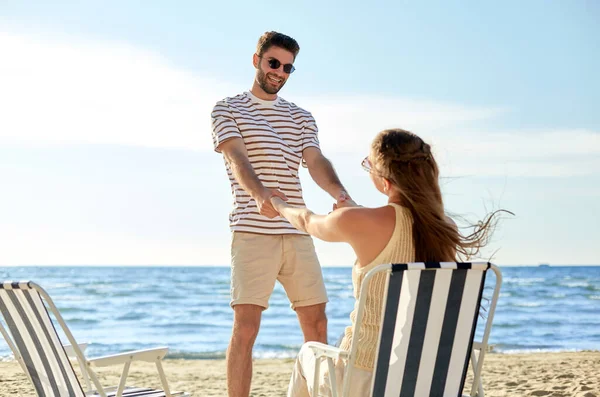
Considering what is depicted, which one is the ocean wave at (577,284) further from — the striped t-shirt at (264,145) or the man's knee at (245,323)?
the man's knee at (245,323)

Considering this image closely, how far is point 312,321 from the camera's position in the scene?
413cm

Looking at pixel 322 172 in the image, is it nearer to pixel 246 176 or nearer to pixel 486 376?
pixel 246 176

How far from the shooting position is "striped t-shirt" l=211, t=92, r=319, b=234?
161 inches

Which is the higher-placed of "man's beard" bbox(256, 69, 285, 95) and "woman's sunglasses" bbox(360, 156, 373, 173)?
"man's beard" bbox(256, 69, 285, 95)

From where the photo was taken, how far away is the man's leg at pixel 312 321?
4.13 metres

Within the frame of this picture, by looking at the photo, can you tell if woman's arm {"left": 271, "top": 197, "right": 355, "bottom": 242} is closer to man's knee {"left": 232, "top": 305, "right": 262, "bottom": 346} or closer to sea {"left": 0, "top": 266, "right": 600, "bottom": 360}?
man's knee {"left": 232, "top": 305, "right": 262, "bottom": 346}

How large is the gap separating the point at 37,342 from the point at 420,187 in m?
1.61

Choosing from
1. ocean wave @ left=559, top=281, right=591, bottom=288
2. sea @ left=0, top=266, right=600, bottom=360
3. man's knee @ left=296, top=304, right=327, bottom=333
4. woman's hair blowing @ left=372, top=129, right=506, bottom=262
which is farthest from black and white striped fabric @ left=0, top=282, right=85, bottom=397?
Result: ocean wave @ left=559, top=281, right=591, bottom=288

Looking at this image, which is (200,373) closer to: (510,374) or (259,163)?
(510,374)

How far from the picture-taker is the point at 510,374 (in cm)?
830

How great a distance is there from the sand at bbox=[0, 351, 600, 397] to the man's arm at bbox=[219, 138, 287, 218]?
3.60 m

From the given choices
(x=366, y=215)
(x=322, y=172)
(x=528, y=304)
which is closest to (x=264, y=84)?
(x=322, y=172)

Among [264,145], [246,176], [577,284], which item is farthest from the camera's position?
[577,284]

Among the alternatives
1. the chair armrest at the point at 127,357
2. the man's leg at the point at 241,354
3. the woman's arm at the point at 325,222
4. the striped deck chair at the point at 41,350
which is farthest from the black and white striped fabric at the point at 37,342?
the woman's arm at the point at 325,222
